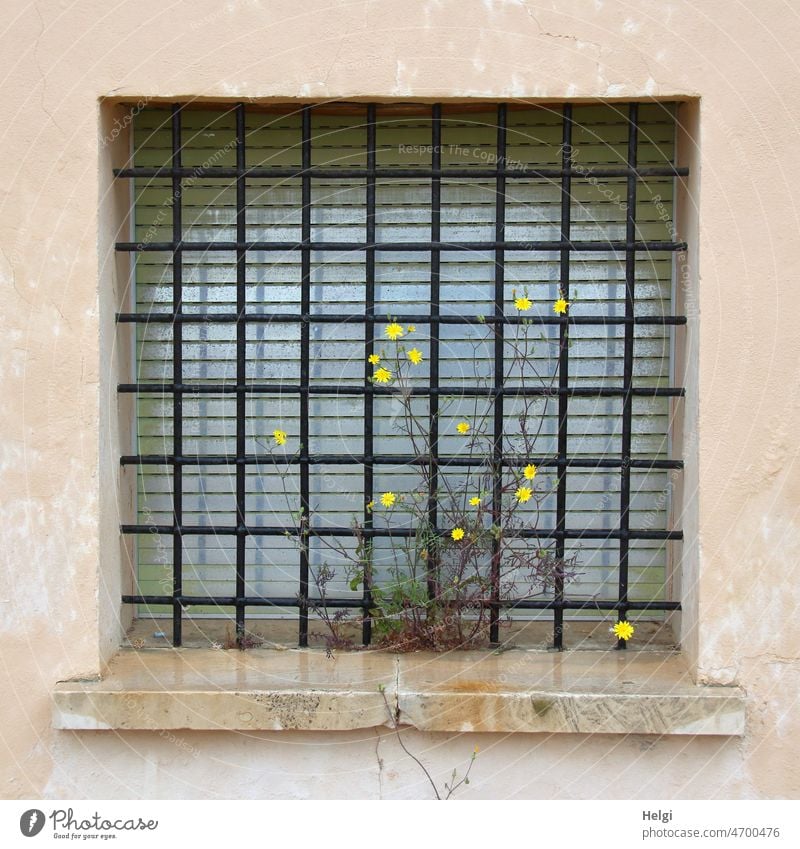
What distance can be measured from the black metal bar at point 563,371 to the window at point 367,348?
0.07ft

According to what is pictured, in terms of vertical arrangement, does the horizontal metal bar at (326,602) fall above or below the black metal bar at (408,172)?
below

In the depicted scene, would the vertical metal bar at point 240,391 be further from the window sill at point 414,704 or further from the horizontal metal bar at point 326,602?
the window sill at point 414,704

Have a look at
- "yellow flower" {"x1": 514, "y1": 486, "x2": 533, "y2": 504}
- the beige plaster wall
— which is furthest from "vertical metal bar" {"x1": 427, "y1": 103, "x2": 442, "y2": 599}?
"yellow flower" {"x1": 514, "y1": 486, "x2": 533, "y2": 504}

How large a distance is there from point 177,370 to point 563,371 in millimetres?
1391

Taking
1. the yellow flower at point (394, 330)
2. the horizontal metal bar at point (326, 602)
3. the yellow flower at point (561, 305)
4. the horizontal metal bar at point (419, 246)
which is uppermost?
the horizontal metal bar at point (419, 246)

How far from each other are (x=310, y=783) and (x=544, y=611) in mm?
1084

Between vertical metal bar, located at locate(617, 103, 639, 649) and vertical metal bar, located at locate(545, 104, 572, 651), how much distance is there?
21 cm

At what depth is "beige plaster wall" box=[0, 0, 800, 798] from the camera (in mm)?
3170

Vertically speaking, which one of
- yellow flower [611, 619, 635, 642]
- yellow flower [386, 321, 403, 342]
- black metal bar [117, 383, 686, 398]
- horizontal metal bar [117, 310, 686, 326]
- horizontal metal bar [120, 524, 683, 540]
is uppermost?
horizontal metal bar [117, 310, 686, 326]

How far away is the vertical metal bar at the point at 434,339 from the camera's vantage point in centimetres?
337

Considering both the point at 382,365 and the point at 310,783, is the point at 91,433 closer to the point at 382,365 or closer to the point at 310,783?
the point at 382,365

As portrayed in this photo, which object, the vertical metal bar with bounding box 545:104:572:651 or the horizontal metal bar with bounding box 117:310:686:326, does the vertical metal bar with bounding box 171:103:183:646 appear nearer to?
the horizontal metal bar with bounding box 117:310:686:326
